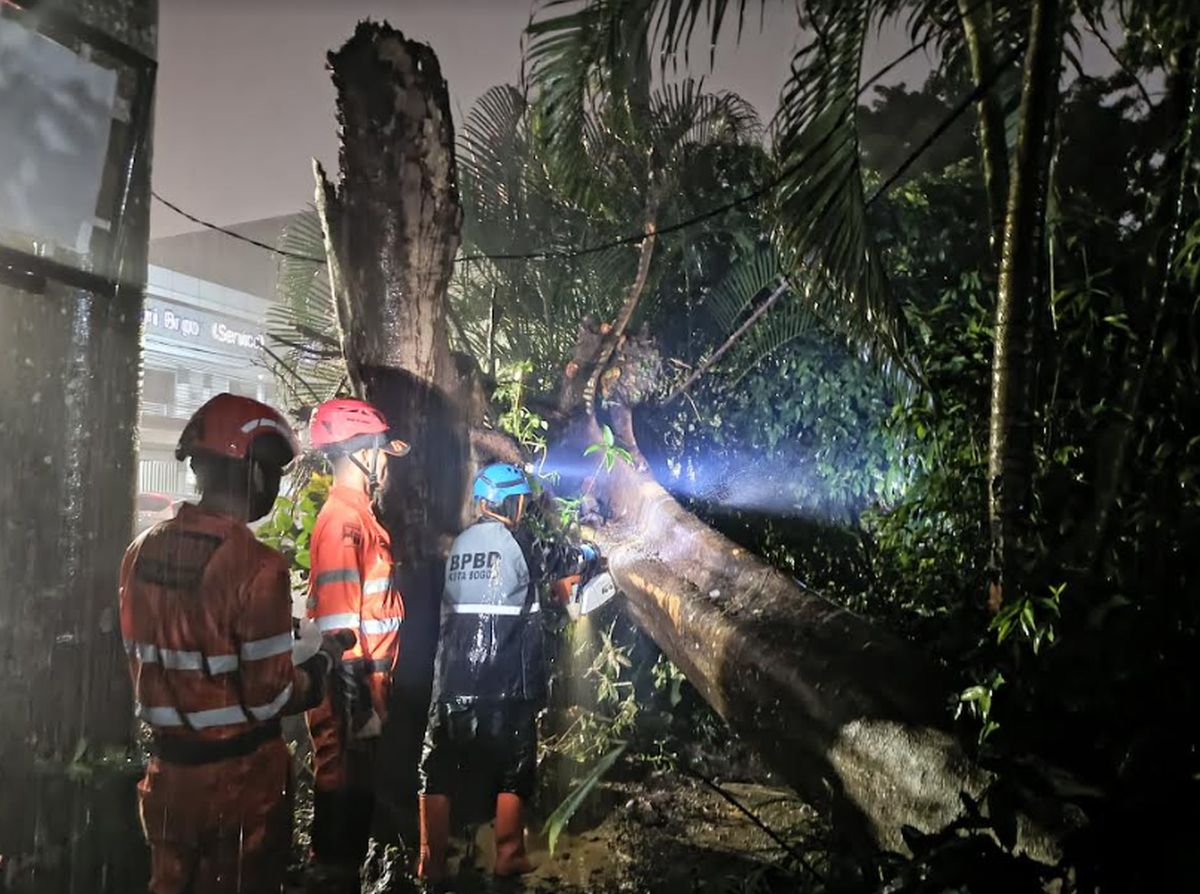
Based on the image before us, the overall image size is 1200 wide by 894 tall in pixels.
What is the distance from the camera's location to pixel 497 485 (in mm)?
3811

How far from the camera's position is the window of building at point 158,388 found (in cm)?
321

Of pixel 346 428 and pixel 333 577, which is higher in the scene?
pixel 346 428

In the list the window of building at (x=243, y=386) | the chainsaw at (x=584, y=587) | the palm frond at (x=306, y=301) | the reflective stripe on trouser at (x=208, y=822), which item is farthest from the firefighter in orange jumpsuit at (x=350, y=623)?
the palm frond at (x=306, y=301)

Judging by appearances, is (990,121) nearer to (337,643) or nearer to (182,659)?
(337,643)

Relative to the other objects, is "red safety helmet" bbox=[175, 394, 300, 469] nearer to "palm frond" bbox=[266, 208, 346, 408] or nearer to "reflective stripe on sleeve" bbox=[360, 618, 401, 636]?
"reflective stripe on sleeve" bbox=[360, 618, 401, 636]

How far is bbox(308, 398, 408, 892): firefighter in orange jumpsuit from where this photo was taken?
3209 mm

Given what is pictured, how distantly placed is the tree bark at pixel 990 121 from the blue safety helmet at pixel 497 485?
2.24 meters

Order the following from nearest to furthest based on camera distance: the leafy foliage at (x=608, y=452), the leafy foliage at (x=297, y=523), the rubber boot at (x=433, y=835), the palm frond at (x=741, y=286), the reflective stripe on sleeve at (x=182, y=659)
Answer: the reflective stripe on sleeve at (x=182, y=659) → the rubber boot at (x=433, y=835) → the leafy foliage at (x=297, y=523) → the leafy foliage at (x=608, y=452) → the palm frond at (x=741, y=286)

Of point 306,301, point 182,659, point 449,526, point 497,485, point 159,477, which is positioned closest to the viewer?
point 182,659

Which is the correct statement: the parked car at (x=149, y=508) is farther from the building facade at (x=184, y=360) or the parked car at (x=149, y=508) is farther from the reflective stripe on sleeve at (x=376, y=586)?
the reflective stripe on sleeve at (x=376, y=586)

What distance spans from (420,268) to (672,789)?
3279 millimetres

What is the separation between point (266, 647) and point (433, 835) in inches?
58.3

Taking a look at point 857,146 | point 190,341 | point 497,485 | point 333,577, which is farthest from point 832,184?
point 190,341

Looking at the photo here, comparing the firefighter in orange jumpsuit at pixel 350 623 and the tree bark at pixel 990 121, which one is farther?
the tree bark at pixel 990 121
